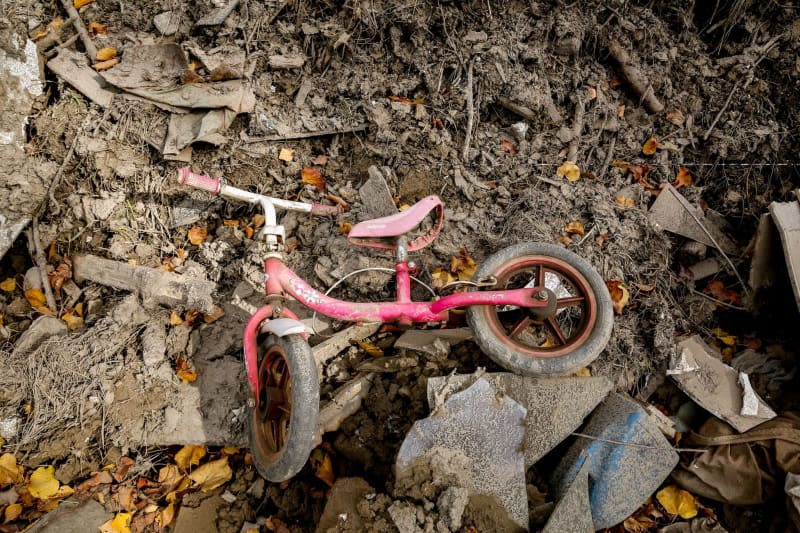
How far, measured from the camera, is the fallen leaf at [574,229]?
3.60m

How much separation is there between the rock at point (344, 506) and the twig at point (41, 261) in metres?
2.42

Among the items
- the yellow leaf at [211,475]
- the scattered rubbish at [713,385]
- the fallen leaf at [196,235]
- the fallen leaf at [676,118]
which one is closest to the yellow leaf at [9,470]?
the yellow leaf at [211,475]

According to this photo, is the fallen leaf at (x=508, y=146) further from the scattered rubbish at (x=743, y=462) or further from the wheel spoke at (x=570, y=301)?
the scattered rubbish at (x=743, y=462)

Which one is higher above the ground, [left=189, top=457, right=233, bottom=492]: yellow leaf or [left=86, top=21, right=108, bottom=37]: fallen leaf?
[left=86, top=21, right=108, bottom=37]: fallen leaf

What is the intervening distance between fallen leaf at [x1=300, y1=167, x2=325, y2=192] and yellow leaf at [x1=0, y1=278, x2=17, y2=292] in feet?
7.20

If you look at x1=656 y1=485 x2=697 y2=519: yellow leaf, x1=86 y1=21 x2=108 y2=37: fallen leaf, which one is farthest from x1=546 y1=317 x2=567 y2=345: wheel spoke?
x1=86 y1=21 x2=108 y2=37: fallen leaf

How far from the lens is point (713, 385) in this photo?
10.2 ft

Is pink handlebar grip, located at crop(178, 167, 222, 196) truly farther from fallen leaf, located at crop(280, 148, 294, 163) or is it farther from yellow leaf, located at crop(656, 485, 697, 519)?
yellow leaf, located at crop(656, 485, 697, 519)

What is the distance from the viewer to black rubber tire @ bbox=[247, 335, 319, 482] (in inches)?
94.7

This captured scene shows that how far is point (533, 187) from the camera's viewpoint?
3.73 meters

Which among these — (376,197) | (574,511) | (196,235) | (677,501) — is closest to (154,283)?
(196,235)

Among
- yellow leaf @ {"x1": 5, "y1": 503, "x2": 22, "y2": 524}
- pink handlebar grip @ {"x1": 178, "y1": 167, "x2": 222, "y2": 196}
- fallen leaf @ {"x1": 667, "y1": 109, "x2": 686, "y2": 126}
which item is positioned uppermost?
fallen leaf @ {"x1": 667, "y1": 109, "x2": 686, "y2": 126}

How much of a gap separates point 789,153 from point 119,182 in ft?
17.3

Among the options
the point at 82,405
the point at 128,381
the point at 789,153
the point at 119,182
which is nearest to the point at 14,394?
the point at 82,405
